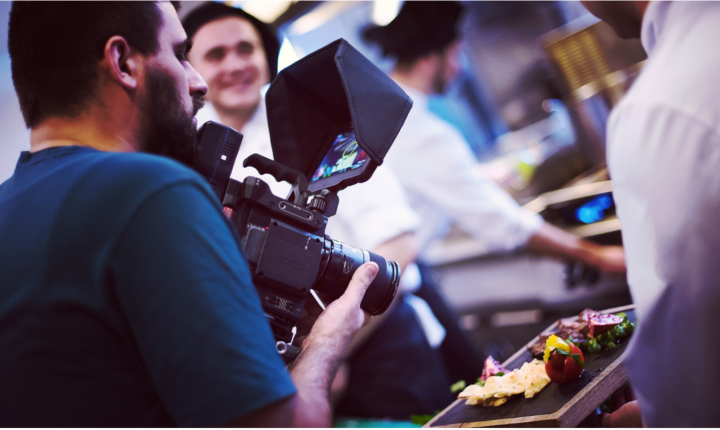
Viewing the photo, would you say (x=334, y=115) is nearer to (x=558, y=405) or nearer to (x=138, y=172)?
(x=138, y=172)

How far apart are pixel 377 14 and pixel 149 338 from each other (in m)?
3.39

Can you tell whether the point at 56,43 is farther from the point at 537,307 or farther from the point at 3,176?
the point at 537,307

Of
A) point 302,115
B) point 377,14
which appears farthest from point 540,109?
point 302,115

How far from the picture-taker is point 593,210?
79.0 inches

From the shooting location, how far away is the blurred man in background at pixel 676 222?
2.27ft

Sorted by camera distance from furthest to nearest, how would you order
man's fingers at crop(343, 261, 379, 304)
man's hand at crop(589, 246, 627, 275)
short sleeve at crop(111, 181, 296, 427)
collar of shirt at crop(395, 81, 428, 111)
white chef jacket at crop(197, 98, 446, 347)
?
collar of shirt at crop(395, 81, 428, 111), man's hand at crop(589, 246, 627, 275), white chef jacket at crop(197, 98, 446, 347), man's fingers at crop(343, 261, 379, 304), short sleeve at crop(111, 181, 296, 427)

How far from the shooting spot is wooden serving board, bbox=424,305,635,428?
2.29 ft

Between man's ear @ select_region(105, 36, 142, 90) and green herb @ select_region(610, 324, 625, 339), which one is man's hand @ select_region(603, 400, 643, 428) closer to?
green herb @ select_region(610, 324, 625, 339)

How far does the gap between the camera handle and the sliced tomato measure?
1.56ft

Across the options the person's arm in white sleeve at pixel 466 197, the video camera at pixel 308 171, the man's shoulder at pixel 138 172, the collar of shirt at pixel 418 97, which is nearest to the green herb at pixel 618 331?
the video camera at pixel 308 171

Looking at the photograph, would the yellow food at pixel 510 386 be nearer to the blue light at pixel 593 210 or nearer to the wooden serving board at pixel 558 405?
the wooden serving board at pixel 558 405

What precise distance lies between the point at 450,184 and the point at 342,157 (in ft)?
3.58

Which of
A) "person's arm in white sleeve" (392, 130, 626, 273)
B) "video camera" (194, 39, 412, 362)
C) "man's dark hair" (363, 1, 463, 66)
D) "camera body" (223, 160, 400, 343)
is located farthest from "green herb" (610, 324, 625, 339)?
"man's dark hair" (363, 1, 463, 66)

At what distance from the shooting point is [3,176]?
1184 mm
